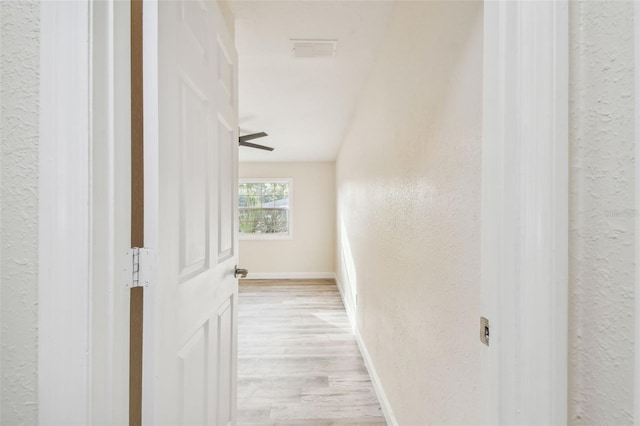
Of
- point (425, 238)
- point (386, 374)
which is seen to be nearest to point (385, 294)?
point (386, 374)

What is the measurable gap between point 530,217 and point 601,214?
0.30 ft

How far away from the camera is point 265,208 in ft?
21.6

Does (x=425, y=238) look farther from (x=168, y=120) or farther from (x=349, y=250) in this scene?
(x=349, y=250)

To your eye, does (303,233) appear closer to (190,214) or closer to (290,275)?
(290,275)

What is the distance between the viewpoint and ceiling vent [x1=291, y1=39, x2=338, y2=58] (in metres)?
2.07

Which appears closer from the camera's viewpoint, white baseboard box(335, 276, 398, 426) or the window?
white baseboard box(335, 276, 398, 426)

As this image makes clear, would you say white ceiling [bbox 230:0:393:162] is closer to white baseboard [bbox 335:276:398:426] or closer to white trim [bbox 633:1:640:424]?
white trim [bbox 633:1:640:424]

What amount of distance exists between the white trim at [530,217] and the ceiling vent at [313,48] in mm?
1681

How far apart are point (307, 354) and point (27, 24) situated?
9.19ft

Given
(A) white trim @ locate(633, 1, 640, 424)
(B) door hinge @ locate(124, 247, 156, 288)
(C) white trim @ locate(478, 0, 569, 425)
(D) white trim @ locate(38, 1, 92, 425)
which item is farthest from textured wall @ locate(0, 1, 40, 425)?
(A) white trim @ locate(633, 1, 640, 424)

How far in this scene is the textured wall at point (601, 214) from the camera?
1.49 ft

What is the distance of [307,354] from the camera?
9.36ft

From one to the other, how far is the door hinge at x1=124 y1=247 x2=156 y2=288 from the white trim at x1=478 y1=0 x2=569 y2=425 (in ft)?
2.36

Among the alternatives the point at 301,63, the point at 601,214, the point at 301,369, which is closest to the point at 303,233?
the point at 301,369
